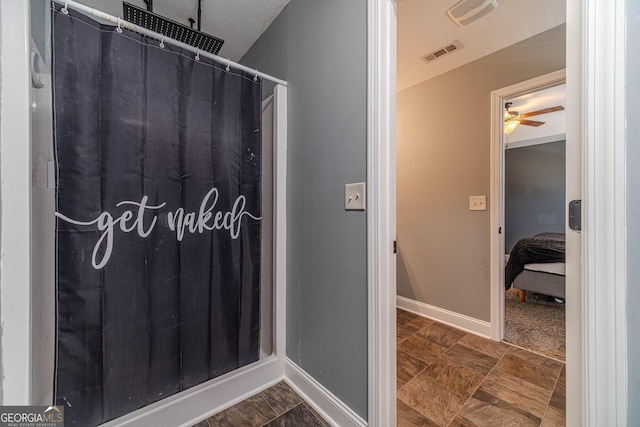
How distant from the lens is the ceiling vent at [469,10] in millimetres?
1598

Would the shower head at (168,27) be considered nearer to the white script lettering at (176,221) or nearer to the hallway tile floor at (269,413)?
the white script lettering at (176,221)

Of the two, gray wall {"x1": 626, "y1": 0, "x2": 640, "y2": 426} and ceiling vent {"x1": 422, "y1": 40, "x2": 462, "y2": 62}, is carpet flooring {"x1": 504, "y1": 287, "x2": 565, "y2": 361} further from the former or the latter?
ceiling vent {"x1": 422, "y1": 40, "x2": 462, "y2": 62}

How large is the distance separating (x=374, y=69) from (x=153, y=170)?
3.67 feet

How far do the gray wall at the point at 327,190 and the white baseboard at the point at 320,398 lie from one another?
33 millimetres

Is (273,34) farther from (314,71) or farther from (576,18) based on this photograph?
(576,18)

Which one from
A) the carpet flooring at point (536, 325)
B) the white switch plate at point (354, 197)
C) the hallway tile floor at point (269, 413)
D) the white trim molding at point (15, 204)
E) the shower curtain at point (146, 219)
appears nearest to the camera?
the white trim molding at point (15, 204)

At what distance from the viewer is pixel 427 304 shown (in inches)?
99.9

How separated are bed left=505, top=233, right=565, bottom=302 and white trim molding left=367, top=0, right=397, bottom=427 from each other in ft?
8.72

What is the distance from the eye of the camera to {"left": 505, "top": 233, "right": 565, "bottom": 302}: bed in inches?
105

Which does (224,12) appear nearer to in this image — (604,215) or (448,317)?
(604,215)

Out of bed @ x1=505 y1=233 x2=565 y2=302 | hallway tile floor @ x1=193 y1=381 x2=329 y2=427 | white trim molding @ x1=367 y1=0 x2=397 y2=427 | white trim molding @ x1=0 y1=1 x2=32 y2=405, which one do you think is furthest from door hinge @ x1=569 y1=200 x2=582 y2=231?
bed @ x1=505 y1=233 x2=565 y2=302

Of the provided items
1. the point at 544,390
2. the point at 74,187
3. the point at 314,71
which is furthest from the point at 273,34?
the point at 544,390

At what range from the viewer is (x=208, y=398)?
4.37ft

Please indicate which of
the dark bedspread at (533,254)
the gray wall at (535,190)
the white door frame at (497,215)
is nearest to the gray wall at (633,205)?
the white door frame at (497,215)
